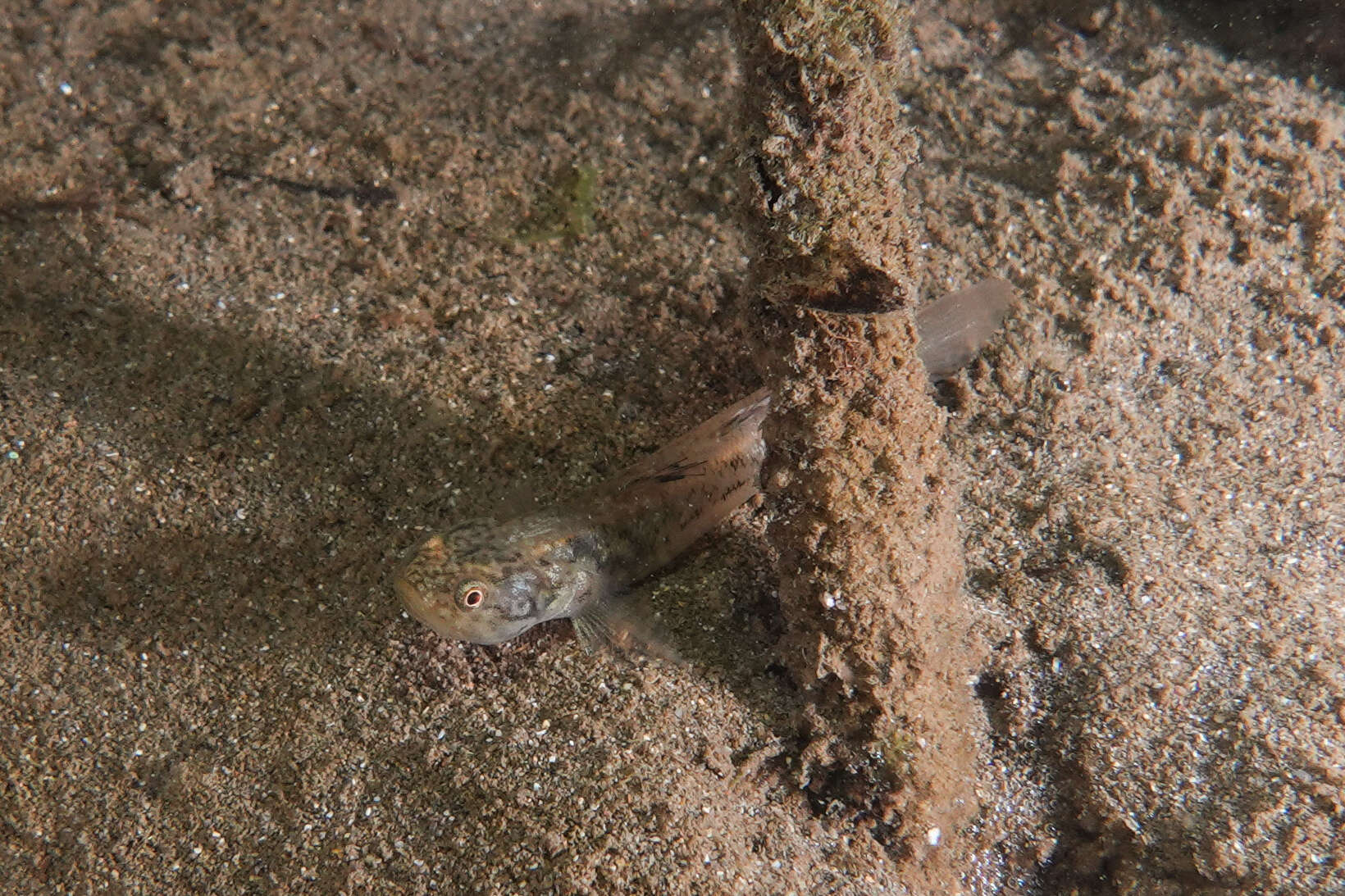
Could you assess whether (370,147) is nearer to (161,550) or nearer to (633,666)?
(161,550)

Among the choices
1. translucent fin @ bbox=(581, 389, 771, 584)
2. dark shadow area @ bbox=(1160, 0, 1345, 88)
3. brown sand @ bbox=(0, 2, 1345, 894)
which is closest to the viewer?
brown sand @ bbox=(0, 2, 1345, 894)

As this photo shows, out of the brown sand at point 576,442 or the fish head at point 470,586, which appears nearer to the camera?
the brown sand at point 576,442

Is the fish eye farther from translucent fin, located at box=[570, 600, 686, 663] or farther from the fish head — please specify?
translucent fin, located at box=[570, 600, 686, 663]

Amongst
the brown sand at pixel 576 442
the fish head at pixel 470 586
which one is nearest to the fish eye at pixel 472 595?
the fish head at pixel 470 586

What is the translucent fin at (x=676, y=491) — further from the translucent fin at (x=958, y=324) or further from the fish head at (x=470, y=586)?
the translucent fin at (x=958, y=324)

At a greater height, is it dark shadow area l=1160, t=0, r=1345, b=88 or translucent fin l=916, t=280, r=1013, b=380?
dark shadow area l=1160, t=0, r=1345, b=88

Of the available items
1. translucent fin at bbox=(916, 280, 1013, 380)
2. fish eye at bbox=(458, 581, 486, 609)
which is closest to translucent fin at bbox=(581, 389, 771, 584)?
fish eye at bbox=(458, 581, 486, 609)

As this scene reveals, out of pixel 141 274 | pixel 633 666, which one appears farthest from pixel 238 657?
pixel 141 274

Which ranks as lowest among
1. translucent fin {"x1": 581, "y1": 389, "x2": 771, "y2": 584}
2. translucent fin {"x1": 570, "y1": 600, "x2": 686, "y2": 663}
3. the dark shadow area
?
translucent fin {"x1": 570, "y1": 600, "x2": 686, "y2": 663}
